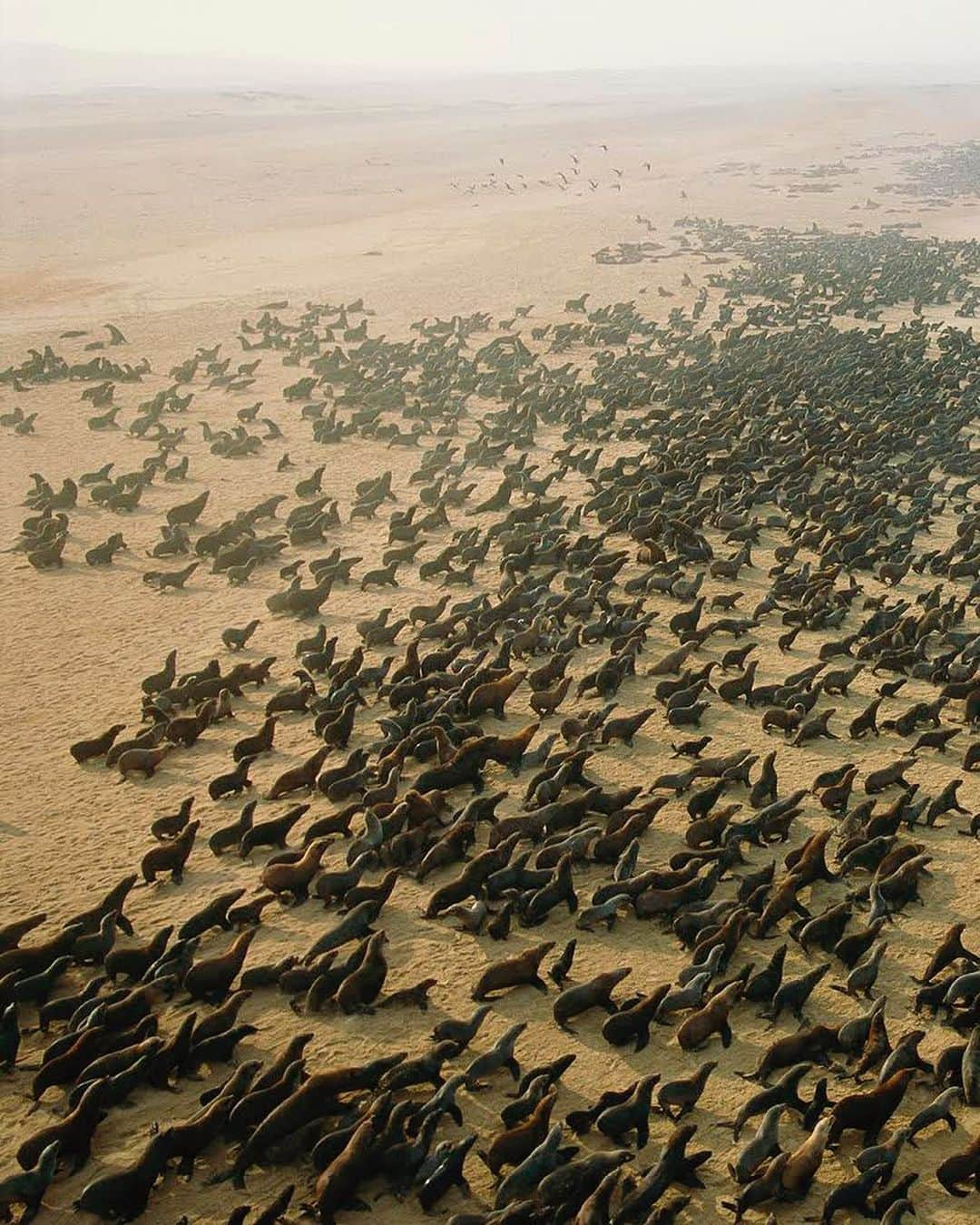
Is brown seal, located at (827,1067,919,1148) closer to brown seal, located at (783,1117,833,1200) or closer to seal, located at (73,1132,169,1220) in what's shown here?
brown seal, located at (783,1117,833,1200)

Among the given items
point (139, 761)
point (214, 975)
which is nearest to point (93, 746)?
point (139, 761)

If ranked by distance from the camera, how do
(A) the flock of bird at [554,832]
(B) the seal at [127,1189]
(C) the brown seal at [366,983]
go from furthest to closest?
(C) the brown seal at [366,983], (A) the flock of bird at [554,832], (B) the seal at [127,1189]

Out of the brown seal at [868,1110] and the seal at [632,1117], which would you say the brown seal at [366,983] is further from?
the brown seal at [868,1110]

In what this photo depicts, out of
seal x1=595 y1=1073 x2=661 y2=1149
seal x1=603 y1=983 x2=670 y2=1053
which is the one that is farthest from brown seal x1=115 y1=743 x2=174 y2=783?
seal x1=595 y1=1073 x2=661 y2=1149

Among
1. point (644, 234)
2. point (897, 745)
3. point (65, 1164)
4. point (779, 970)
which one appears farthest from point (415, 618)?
point (644, 234)

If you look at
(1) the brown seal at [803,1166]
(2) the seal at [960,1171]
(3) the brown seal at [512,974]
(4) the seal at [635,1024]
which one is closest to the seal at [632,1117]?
(4) the seal at [635,1024]
